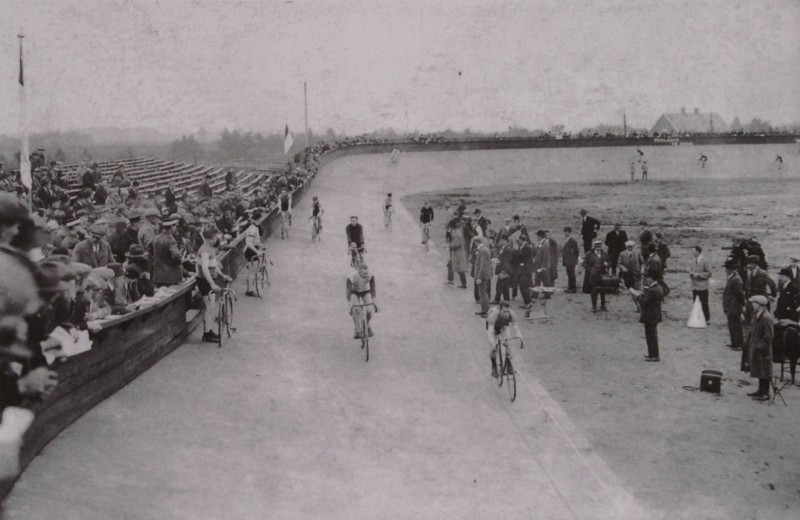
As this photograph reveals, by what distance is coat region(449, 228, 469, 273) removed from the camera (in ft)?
70.9

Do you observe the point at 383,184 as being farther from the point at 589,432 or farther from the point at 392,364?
the point at 589,432

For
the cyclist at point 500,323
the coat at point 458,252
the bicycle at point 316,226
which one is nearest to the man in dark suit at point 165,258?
the cyclist at point 500,323

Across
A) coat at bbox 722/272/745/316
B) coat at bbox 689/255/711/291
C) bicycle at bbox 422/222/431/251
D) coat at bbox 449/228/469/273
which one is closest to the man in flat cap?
coat at bbox 722/272/745/316

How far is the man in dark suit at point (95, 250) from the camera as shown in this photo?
1254 centimetres

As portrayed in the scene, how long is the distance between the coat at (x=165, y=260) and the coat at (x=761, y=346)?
31.4ft

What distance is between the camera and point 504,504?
9.99m

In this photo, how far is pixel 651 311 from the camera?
1548cm

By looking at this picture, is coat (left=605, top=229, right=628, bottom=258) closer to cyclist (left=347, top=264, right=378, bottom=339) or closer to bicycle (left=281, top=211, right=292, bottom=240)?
cyclist (left=347, top=264, right=378, bottom=339)

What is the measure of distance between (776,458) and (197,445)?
7628mm

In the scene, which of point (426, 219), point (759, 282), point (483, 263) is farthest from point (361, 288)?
point (426, 219)

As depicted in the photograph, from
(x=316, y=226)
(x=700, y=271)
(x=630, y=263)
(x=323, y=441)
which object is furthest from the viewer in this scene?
(x=316, y=226)

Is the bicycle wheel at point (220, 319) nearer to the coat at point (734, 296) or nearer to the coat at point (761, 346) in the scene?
the coat at point (761, 346)

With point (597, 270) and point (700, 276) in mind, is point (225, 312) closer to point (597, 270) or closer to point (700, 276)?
point (597, 270)

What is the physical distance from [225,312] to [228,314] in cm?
65
